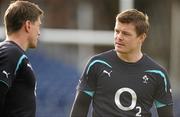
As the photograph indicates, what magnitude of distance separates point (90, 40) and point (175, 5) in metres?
1.42

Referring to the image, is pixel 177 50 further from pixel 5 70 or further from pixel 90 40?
pixel 5 70

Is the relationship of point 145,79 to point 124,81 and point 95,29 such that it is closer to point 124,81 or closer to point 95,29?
point 124,81

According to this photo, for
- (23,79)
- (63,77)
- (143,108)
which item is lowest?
(63,77)

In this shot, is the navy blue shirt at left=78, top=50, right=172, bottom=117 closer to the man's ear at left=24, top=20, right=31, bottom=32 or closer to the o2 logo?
the o2 logo

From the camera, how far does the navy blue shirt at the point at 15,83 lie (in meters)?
5.54

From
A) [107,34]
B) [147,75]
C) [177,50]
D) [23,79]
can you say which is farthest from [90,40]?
[23,79]

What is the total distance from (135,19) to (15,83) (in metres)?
1.30

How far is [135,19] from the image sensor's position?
644 centimetres

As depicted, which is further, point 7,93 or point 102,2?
point 102,2

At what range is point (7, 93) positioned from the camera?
5602 millimetres

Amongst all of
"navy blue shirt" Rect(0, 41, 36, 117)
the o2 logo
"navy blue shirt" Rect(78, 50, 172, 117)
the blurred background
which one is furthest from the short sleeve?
the blurred background

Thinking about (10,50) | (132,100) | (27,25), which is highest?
(27,25)

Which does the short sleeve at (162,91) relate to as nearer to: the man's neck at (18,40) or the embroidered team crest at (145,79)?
the embroidered team crest at (145,79)

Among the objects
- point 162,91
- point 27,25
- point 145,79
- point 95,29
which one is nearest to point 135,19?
point 145,79
